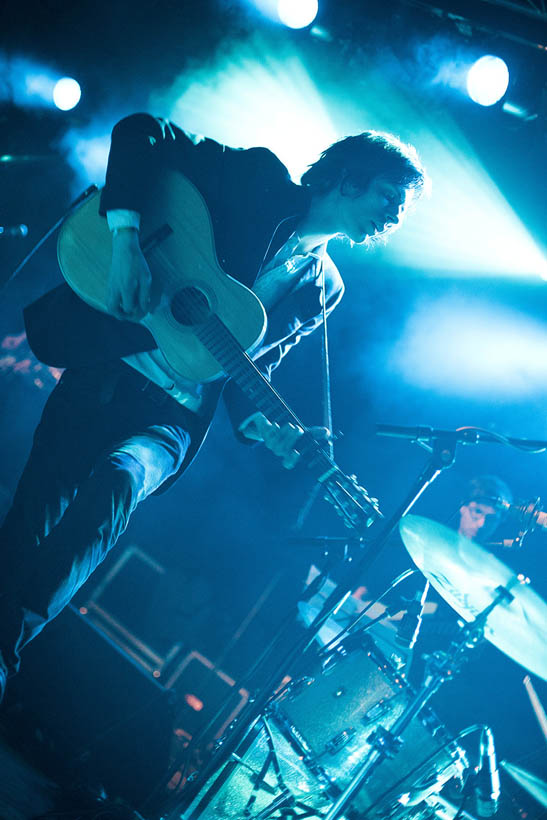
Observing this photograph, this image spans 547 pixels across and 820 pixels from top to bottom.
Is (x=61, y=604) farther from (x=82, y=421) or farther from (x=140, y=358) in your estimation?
(x=140, y=358)

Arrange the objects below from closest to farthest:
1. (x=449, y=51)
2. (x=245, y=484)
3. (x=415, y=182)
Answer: (x=415, y=182), (x=449, y=51), (x=245, y=484)

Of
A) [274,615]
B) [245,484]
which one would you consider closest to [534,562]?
[274,615]

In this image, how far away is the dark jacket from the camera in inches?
84.1

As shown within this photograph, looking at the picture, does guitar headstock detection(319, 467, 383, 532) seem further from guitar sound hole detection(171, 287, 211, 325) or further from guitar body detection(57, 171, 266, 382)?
guitar sound hole detection(171, 287, 211, 325)

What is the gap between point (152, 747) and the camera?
3113mm

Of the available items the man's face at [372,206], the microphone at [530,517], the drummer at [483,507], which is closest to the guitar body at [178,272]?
the man's face at [372,206]

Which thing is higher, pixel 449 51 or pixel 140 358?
pixel 449 51

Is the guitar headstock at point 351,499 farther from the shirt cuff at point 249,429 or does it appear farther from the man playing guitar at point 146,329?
the shirt cuff at point 249,429

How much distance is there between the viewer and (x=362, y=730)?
2938 mm

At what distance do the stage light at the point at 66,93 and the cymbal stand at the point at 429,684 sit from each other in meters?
6.93

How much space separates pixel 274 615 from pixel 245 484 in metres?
1.68

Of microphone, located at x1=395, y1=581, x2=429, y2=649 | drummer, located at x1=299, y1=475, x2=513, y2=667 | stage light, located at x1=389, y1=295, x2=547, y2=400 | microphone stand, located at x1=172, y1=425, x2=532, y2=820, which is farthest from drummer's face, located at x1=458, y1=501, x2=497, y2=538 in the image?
microphone stand, located at x1=172, y1=425, x2=532, y2=820

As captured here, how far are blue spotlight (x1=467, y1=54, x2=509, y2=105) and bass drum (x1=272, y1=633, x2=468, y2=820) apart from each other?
4.83 metres

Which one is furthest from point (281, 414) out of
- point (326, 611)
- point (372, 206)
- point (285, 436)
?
point (372, 206)
